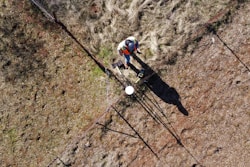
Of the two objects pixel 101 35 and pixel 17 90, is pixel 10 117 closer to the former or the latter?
pixel 17 90

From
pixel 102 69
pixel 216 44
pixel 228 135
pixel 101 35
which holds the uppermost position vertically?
pixel 101 35

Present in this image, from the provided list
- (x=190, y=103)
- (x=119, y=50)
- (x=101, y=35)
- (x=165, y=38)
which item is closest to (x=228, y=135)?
(x=190, y=103)

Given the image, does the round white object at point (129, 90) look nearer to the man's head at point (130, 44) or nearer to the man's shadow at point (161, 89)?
the man's shadow at point (161, 89)

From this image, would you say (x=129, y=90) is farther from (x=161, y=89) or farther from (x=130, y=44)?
(x=130, y=44)

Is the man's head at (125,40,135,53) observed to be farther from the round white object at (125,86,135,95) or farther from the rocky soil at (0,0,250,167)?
the round white object at (125,86,135,95)

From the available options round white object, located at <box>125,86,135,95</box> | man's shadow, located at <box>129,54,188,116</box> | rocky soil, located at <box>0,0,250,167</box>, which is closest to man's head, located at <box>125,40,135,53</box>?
man's shadow, located at <box>129,54,188,116</box>

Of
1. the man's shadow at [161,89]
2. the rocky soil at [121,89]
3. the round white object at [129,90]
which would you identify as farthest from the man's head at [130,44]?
the round white object at [129,90]

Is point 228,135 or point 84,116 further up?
point 84,116

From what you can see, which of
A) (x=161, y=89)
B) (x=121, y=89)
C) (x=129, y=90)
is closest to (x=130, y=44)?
(x=129, y=90)
